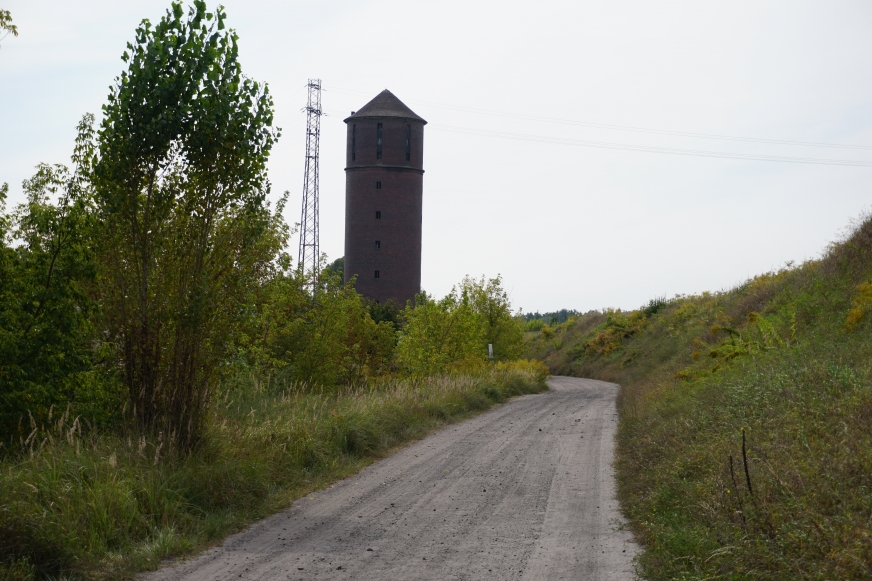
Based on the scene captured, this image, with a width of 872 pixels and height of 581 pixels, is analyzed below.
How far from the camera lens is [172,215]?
9.43m

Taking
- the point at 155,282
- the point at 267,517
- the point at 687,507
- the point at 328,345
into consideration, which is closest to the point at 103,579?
the point at 267,517

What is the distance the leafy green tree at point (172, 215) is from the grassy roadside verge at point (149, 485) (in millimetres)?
755

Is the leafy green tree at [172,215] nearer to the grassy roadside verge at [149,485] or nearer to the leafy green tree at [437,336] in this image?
the grassy roadside verge at [149,485]

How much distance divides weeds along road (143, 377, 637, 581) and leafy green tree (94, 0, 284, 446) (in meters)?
2.22

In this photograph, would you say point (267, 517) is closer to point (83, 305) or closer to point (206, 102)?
point (83, 305)

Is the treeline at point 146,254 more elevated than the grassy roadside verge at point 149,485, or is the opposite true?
the treeline at point 146,254

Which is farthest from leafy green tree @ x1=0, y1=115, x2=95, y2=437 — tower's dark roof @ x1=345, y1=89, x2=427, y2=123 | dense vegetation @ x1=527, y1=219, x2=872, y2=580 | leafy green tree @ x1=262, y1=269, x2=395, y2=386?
tower's dark roof @ x1=345, y1=89, x2=427, y2=123

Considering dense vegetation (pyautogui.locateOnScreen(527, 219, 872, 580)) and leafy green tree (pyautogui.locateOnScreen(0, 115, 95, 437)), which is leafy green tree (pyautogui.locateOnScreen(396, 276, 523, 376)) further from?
leafy green tree (pyautogui.locateOnScreen(0, 115, 95, 437))

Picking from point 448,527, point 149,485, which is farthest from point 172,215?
point 448,527

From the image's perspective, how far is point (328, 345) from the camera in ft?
67.6

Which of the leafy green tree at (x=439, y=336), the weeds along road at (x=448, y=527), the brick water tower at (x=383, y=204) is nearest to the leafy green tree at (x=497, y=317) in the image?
the leafy green tree at (x=439, y=336)

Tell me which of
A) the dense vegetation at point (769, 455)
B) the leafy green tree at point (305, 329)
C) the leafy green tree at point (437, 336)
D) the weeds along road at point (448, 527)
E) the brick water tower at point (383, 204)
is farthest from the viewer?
the brick water tower at point (383, 204)

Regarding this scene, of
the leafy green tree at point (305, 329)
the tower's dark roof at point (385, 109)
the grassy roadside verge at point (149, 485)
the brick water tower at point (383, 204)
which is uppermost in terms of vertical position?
the tower's dark roof at point (385, 109)

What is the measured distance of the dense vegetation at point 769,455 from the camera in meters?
5.45
